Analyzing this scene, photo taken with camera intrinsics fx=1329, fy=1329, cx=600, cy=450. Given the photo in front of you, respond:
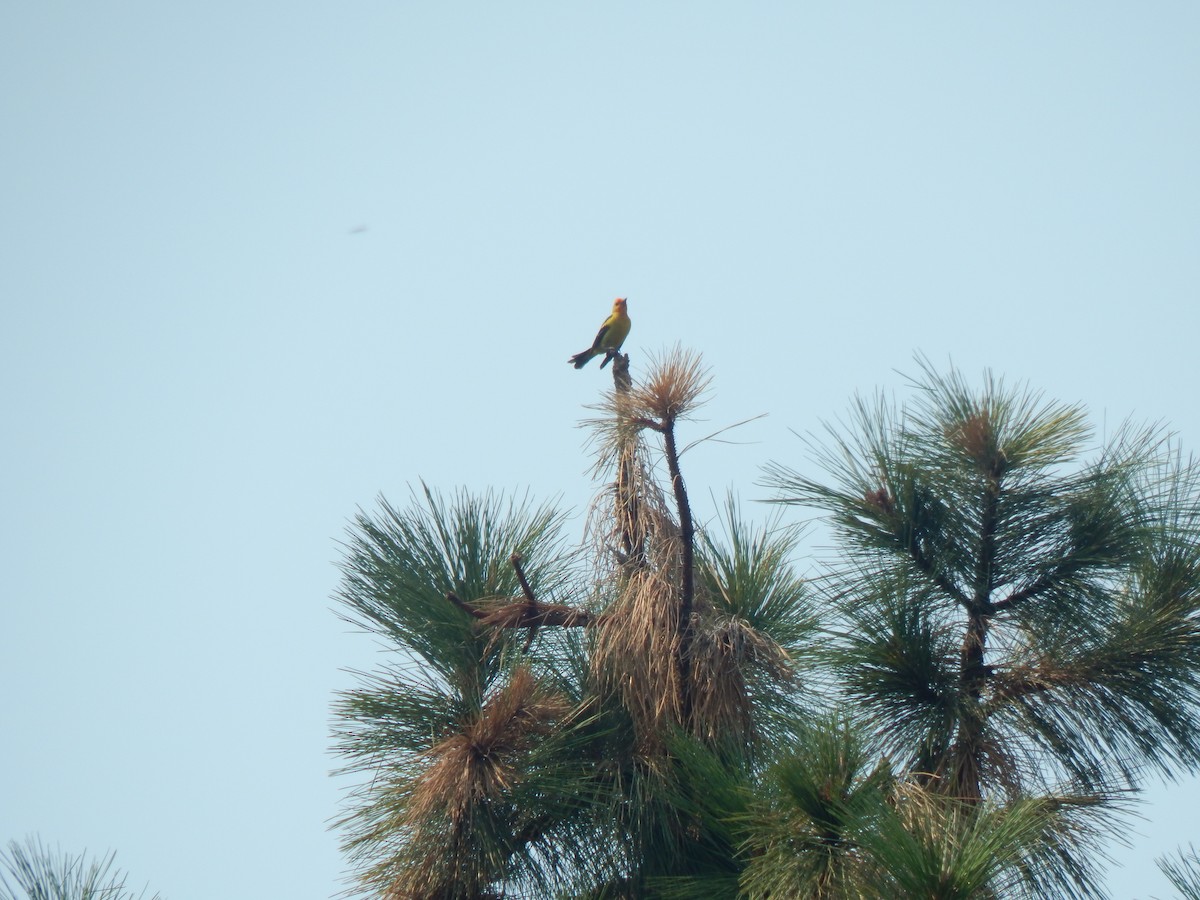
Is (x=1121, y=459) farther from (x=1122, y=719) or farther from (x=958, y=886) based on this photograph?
(x=958, y=886)

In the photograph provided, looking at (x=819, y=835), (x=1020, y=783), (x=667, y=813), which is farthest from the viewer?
(x=667, y=813)

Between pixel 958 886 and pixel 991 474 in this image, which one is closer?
pixel 958 886

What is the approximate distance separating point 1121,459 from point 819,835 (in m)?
2.01

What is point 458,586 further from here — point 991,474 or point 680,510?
point 991,474

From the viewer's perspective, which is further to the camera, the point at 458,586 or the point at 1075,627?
the point at 458,586

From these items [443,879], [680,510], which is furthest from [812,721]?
[443,879]

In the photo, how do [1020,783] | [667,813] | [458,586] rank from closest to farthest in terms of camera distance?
[1020,783] < [667,813] < [458,586]

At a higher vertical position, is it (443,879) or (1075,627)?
(1075,627)

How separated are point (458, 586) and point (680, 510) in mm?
1175

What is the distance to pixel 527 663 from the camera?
514 centimetres

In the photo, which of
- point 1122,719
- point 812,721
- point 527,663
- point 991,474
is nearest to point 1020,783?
point 1122,719

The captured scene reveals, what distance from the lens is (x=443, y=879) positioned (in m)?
4.92

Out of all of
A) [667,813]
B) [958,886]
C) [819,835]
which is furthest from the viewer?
[667,813]

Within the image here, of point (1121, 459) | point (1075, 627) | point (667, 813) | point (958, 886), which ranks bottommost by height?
point (958, 886)
